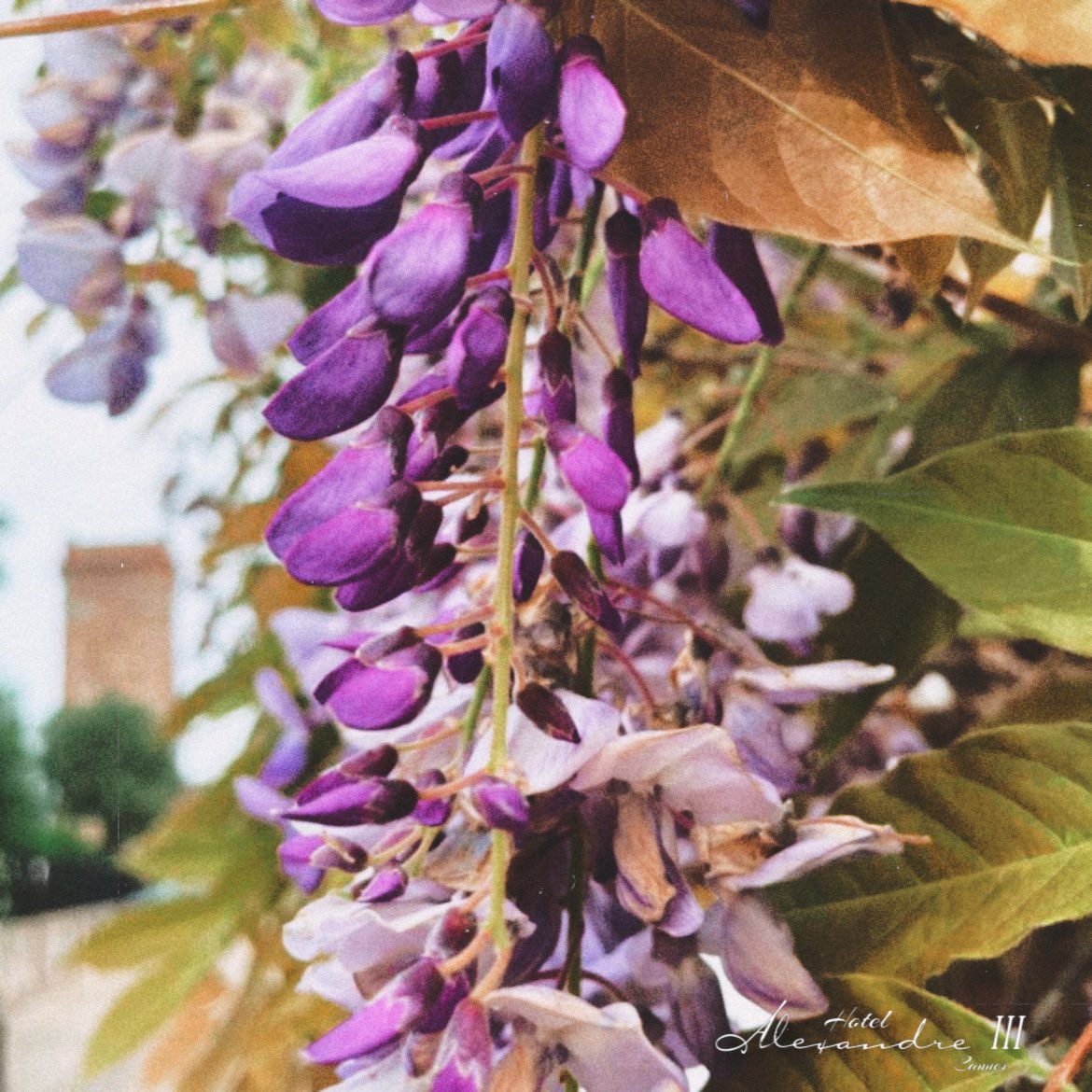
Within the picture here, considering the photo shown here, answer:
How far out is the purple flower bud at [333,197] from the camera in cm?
21

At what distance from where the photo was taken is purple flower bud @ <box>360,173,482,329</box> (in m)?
0.21

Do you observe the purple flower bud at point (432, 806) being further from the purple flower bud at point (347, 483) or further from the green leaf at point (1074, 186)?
the green leaf at point (1074, 186)

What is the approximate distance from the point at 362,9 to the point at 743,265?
0.30ft

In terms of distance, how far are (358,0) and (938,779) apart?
209 millimetres

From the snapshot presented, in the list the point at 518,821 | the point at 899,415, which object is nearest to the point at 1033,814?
the point at 518,821

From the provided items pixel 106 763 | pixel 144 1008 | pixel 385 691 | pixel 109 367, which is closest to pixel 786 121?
pixel 385 691

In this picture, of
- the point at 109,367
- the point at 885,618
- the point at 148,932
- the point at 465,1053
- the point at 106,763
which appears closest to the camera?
the point at 465,1053

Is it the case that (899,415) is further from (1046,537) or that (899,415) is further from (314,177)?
(314,177)

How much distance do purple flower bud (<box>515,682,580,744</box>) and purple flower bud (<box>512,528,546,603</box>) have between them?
0.03 meters

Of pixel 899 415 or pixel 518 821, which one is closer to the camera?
pixel 518 821

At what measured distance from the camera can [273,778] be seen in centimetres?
43

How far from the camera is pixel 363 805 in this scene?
0.22 m

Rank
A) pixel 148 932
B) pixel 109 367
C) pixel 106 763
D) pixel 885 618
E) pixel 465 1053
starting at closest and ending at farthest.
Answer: pixel 465 1053, pixel 885 618, pixel 109 367, pixel 106 763, pixel 148 932

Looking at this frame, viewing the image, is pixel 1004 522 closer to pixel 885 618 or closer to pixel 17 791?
pixel 885 618
